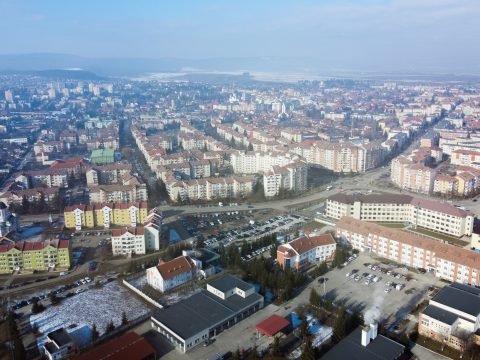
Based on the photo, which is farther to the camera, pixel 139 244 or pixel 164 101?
pixel 164 101

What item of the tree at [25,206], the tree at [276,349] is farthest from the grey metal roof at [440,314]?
the tree at [25,206]

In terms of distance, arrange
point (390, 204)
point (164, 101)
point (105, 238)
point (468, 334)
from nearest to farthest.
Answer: point (468, 334)
point (105, 238)
point (390, 204)
point (164, 101)

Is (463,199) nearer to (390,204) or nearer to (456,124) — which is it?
(390,204)

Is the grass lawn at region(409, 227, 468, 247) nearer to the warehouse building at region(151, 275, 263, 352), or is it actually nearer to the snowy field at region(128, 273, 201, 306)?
the warehouse building at region(151, 275, 263, 352)

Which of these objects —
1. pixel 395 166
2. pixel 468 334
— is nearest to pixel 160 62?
pixel 395 166

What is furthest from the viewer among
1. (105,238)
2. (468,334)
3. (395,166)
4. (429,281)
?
(395,166)

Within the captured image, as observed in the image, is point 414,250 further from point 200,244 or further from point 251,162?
point 251,162

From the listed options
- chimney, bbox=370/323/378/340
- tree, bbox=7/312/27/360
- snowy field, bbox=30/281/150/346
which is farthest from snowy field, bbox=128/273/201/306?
chimney, bbox=370/323/378/340
